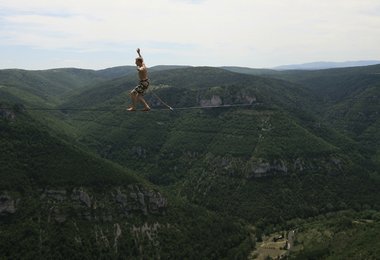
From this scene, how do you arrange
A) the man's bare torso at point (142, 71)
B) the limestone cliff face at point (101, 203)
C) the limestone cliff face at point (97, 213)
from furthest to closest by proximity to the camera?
the limestone cliff face at point (101, 203) → the limestone cliff face at point (97, 213) → the man's bare torso at point (142, 71)

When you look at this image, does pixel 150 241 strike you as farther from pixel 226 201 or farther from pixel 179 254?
pixel 226 201

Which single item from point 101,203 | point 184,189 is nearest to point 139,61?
point 101,203

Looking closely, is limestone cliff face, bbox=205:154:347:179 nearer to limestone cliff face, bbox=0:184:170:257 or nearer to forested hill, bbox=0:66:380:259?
forested hill, bbox=0:66:380:259

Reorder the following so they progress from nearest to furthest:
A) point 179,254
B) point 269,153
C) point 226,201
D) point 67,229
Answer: point 67,229
point 179,254
point 226,201
point 269,153

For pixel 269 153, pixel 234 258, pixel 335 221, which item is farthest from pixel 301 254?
pixel 269 153

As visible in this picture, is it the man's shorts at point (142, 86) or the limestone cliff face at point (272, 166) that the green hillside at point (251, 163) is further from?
the man's shorts at point (142, 86)

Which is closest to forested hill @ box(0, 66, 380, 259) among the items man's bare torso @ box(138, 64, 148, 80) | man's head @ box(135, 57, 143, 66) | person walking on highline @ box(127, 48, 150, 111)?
person walking on highline @ box(127, 48, 150, 111)

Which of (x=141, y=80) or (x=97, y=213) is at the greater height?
(x=141, y=80)

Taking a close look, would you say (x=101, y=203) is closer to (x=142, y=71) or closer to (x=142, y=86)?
(x=142, y=86)

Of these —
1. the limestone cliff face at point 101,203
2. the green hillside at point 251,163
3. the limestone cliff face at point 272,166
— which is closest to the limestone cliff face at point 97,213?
the limestone cliff face at point 101,203

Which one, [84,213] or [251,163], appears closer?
[84,213]

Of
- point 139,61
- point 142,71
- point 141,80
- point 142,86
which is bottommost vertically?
point 142,86
